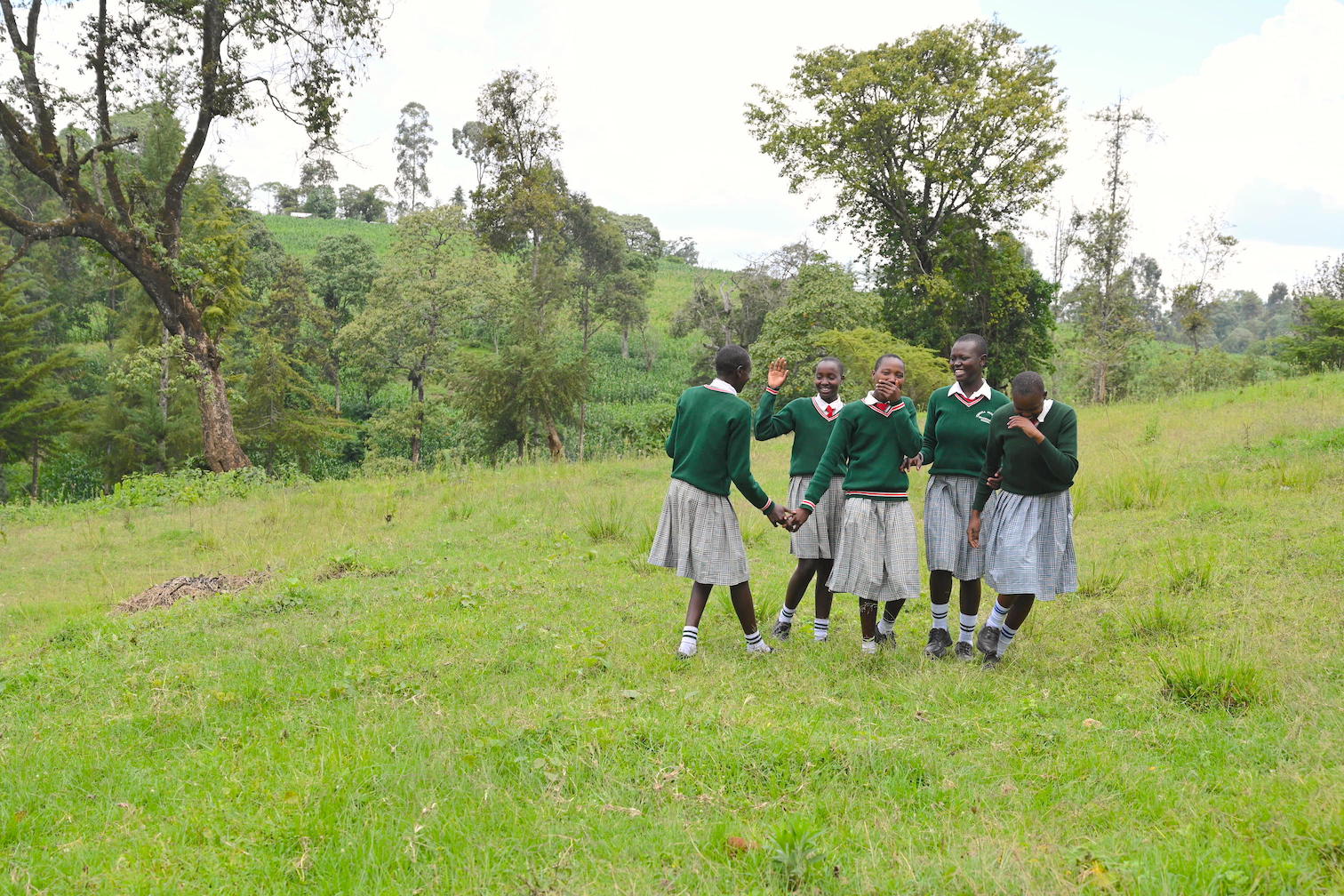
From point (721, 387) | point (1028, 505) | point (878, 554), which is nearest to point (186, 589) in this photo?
point (721, 387)

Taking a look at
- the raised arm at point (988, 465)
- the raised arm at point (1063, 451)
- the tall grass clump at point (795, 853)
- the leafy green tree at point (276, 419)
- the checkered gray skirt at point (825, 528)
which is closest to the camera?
the tall grass clump at point (795, 853)

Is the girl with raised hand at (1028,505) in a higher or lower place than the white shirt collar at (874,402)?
lower

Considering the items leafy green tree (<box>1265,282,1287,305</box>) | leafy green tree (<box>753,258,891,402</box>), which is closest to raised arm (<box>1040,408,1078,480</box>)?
leafy green tree (<box>753,258,891,402</box>)

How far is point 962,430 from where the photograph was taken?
18.3ft

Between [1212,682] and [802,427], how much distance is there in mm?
2871

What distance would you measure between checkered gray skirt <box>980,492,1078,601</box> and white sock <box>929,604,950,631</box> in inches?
19.9

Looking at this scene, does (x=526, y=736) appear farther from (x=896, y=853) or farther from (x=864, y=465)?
(x=864, y=465)

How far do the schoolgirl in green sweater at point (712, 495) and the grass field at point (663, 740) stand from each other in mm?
555

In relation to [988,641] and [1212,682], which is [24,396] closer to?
[988,641]

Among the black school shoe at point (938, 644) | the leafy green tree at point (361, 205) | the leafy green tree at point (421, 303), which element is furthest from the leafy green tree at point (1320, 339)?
the leafy green tree at point (361, 205)

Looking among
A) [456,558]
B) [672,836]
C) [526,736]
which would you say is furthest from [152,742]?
[456,558]

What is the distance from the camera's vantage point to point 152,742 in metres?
4.32

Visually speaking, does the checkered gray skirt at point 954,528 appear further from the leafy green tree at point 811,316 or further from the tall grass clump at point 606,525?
the leafy green tree at point 811,316

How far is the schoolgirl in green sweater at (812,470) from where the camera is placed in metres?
5.91
